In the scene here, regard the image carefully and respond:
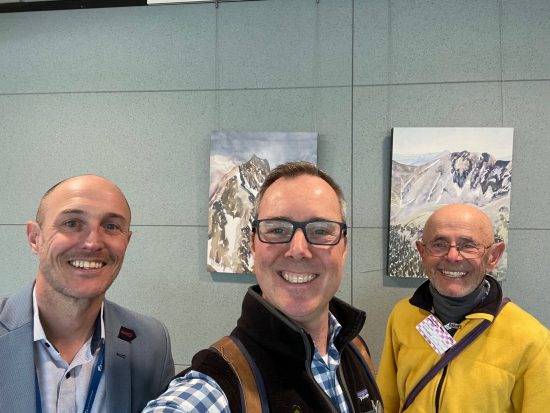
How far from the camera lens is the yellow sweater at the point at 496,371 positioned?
5.75 feet

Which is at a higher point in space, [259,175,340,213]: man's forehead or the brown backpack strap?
[259,175,340,213]: man's forehead

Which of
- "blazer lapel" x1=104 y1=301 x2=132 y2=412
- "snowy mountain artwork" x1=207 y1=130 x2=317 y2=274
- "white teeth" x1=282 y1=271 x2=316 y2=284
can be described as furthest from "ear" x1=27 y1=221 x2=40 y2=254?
"snowy mountain artwork" x1=207 y1=130 x2=317 y2=274

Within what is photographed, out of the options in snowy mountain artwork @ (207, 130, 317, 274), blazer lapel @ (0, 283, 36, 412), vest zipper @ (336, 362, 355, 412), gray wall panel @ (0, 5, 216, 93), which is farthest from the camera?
gray wall panel @ (0, 5, 216, 93)

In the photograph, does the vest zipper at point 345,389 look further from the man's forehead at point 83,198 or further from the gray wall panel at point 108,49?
the gray wall panel at point 108,49

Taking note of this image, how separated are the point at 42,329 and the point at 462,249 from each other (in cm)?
166

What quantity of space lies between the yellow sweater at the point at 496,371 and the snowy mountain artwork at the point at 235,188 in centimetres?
123

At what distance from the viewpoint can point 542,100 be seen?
2.52 metres

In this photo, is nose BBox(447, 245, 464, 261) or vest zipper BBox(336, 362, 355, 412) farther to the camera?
nose BBox(447, 245, 464, 261)

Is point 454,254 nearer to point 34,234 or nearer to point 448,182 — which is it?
point 448,182

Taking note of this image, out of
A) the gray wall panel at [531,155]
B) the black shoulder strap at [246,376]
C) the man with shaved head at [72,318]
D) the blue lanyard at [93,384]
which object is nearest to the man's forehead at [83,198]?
the man with shaved head at [72,318]

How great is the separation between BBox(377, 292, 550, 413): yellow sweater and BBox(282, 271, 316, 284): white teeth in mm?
1099

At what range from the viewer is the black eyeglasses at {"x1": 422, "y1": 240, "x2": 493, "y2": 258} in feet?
6.25

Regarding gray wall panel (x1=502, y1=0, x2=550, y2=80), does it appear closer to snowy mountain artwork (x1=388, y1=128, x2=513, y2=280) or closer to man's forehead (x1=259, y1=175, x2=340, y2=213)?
snowy mountain artwork (x1=388, y1=128, x2=513, y2=280)

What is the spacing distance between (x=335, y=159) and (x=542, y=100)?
1228 millimetres
